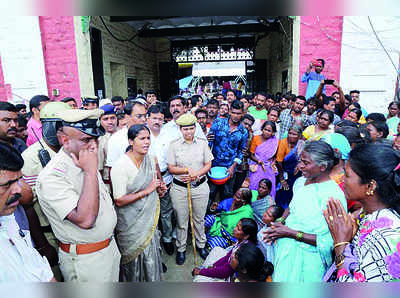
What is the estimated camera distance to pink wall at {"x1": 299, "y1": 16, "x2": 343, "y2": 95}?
20.2 ft

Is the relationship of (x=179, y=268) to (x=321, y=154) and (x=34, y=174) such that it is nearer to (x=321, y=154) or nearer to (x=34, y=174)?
(x=34, y=174)

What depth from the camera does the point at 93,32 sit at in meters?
7.88

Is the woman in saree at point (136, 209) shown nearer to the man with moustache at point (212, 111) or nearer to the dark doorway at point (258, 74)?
the man with moustache at point (212, 111)

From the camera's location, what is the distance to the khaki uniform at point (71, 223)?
1.50 m

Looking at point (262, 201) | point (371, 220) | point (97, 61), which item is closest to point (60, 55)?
point (97, 61)

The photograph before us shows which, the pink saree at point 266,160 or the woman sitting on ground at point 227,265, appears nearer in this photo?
the woman sitting on ground at point 227,265

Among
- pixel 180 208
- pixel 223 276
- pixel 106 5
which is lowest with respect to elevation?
pixel 223 276

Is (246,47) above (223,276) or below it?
above

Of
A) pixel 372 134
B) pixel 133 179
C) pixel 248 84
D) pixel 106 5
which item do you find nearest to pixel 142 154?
pixel 133 179

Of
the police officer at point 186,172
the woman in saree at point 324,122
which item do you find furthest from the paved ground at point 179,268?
the woman in saree at point 324,122

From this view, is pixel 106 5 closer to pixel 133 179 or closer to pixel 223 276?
pixel 133 179

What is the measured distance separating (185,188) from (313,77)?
4.60 metres

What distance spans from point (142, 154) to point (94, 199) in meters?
1.02

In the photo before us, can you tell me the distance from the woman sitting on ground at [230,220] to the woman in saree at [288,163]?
0.69 meters
